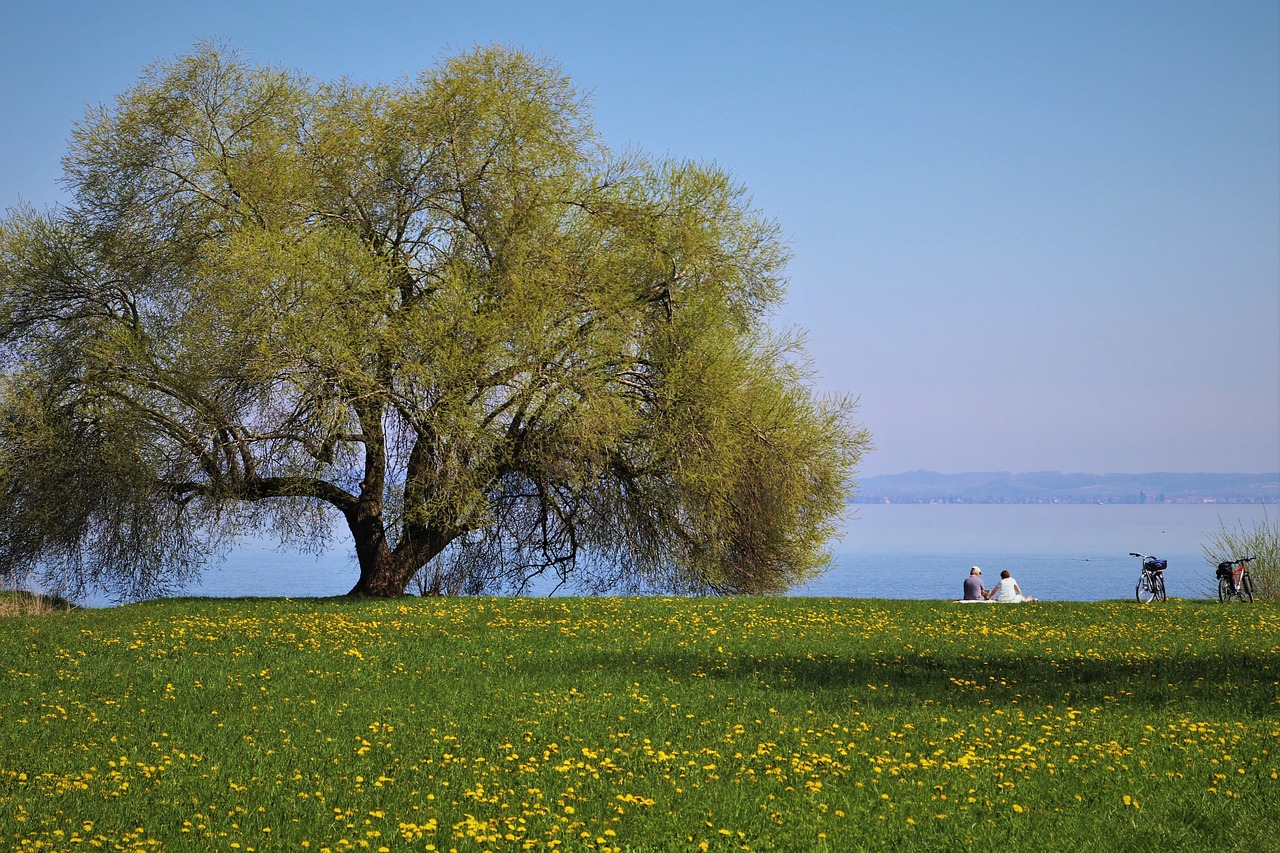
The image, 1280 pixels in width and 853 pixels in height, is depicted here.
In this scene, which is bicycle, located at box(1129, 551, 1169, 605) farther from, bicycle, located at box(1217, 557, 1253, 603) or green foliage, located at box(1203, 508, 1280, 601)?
green foliage, located at box(1203, 508, 1280, 601)

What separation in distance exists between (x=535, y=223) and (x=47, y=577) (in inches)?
558

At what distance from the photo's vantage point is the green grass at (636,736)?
878cm

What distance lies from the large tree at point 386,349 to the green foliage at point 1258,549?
10.2m

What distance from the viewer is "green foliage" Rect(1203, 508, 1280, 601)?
27.9 m

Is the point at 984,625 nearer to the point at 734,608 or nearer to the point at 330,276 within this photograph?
the point at 734,608

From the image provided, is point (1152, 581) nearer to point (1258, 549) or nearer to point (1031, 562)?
point (1258, 549)

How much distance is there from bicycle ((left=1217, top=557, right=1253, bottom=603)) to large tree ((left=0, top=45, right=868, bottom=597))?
8885mm

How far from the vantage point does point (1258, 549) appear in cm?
2836

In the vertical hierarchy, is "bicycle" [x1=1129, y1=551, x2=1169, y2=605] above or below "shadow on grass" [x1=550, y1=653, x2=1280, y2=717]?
above

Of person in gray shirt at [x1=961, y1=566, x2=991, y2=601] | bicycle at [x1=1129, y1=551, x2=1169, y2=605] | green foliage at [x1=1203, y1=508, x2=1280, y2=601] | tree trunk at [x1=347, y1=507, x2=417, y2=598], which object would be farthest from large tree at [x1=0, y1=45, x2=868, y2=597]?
green foliage at [x1=1203, y1=508, x2=1280, y2=601]

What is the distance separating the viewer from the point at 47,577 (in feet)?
87.6

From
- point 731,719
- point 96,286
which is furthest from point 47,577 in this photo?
point 731,719

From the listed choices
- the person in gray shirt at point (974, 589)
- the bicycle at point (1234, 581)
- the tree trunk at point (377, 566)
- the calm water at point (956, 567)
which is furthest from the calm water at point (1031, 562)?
the tree trunk at point (377, 566)

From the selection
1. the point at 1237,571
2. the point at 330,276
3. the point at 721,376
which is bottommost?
the point at 1237,571
